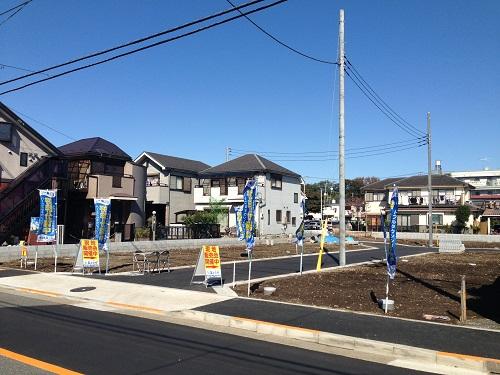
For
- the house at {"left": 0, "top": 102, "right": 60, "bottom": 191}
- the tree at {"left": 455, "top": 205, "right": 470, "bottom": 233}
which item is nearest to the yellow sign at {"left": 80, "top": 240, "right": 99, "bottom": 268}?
the house at {"left": 0, "top": 102, "right": 60, "bottom": 191}

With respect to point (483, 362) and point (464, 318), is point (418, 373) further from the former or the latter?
point (464, 318)

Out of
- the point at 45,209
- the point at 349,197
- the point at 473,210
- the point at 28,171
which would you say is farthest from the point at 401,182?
the point at 45,209

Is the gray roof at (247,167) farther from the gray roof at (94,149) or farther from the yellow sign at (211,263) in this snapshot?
the yellow sign at (211,263)

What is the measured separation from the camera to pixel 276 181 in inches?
1801

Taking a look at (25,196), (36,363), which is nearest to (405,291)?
(36,363)

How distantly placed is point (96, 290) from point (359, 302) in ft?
23.7

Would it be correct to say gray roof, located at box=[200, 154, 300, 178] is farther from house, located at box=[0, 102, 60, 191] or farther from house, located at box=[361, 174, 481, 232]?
house, located at box=[0, 102, 60, 191]

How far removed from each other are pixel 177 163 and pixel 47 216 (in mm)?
27723

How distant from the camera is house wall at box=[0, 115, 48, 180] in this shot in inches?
1084

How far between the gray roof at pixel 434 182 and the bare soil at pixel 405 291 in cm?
3906

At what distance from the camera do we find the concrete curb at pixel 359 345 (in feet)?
21.7

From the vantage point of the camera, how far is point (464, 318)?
30.2ft

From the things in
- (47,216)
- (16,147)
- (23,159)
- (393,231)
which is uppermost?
(16,147)

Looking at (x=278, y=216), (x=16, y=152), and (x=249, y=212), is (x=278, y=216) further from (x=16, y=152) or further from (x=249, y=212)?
(x=249, y=212)
